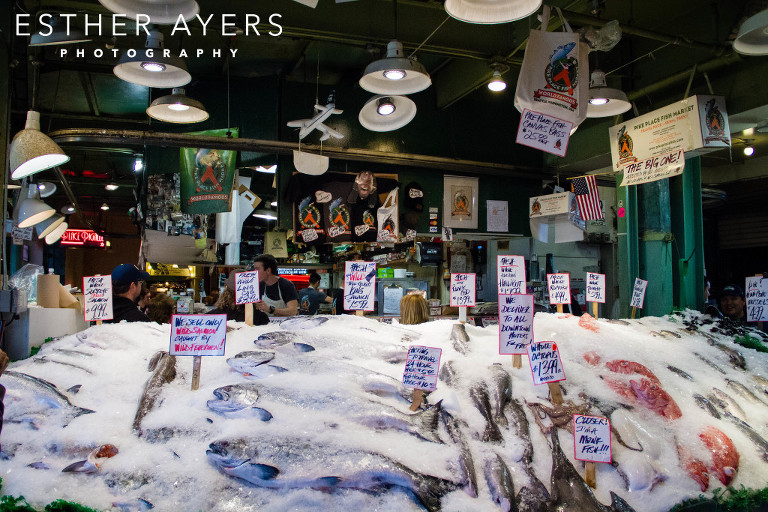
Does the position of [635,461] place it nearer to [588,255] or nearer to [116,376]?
[116,376]

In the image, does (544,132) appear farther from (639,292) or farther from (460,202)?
(460,202)

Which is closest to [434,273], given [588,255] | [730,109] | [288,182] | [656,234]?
[588,255]

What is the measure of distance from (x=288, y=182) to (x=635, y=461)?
6.51 metres

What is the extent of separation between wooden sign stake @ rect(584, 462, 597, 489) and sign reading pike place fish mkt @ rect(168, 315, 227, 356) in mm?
1824

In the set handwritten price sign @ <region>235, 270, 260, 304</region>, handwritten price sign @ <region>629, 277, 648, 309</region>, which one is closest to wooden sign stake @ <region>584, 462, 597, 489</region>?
handwritten price sign @ <region>235, 270, 260, 304</region>

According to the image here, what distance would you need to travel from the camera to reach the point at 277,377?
264 cm

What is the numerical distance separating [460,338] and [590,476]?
115 cm

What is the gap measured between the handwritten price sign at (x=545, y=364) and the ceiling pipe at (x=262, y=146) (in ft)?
18.6

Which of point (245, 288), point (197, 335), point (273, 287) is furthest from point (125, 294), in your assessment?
point (197, 335)

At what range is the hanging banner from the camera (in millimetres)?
→ 7621

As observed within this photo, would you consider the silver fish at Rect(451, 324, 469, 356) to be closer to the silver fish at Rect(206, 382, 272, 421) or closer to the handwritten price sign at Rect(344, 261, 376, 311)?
the handwritten price sign at Rect(344, 261, 376, 311)

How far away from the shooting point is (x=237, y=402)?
2.35m

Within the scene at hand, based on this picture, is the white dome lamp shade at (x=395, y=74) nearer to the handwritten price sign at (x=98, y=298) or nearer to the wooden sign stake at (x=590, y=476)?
the handwritten price sign at (x=98, y=298)

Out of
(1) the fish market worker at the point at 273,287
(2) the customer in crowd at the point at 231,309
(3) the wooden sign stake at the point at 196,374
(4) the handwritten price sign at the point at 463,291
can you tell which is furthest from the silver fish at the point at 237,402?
(1) the fish market worker at the point at 273,287
